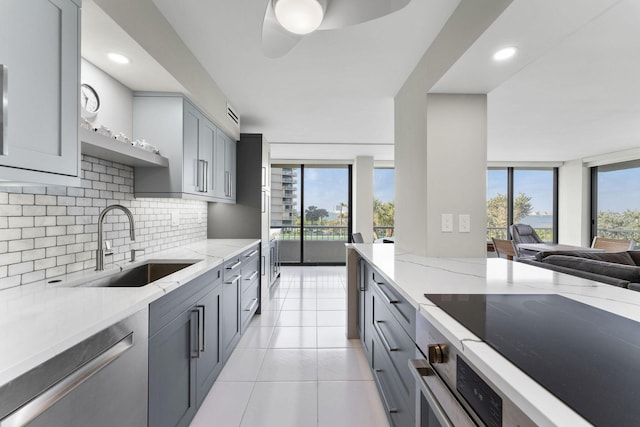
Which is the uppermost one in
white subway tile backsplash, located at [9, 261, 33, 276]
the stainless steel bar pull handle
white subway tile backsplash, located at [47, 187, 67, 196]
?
the stainless steel bar pull handle

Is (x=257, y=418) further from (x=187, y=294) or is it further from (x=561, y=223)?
(x=561, y=223)

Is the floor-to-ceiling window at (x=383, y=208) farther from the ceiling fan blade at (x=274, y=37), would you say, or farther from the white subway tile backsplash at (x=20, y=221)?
the white subway tile backsplash at (x=20, y=221)

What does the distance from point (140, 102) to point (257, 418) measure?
2.39 m

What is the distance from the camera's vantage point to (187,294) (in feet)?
5.24

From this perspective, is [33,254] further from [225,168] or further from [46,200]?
[225,168]

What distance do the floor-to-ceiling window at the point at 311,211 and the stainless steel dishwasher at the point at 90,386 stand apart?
5.66 m

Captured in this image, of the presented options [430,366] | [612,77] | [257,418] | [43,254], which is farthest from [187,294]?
[612,77]

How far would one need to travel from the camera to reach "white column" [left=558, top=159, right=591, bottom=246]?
21.7ft

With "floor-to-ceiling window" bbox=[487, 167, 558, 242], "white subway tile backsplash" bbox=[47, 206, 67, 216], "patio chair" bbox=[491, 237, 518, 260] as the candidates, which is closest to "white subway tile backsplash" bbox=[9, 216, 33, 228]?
"white subway tile backsplash" bbox=[47, 206, 67, 216]

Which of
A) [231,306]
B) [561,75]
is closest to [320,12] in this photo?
[231,306]

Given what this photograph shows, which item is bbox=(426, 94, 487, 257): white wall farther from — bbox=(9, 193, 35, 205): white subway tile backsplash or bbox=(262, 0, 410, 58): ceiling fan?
bbox=(9, 193, 35, 205): white subway tile backsplash

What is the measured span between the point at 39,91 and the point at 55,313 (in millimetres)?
796

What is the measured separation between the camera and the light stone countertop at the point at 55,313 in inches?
28.5

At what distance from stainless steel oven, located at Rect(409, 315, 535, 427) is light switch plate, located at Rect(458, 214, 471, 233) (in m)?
1.30
